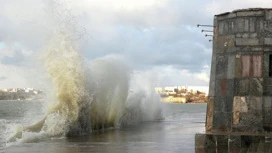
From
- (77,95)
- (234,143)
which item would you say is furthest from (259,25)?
(77,95)

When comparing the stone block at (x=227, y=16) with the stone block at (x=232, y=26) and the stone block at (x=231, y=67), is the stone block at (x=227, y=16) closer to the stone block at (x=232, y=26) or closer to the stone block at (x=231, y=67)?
the stone block at (x=232, y=26)

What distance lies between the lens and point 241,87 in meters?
10.4

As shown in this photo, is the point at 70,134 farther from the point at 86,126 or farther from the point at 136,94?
the point at 136,94

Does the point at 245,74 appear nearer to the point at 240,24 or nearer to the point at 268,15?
the point at 240,24

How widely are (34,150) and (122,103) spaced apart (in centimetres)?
1604

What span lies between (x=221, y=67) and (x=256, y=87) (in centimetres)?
98

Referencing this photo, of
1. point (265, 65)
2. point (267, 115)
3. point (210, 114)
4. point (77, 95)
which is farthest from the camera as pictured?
point (77, 95)

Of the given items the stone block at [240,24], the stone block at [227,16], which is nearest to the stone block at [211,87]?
the stone block at [240,24]

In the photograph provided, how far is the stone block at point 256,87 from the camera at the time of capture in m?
10.3

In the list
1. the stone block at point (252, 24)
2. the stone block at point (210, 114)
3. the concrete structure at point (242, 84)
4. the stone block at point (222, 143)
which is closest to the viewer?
the stone block at point (222, 143)

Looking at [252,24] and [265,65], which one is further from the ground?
[252,24]

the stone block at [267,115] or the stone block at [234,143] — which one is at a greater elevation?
the stone block at [267,115]

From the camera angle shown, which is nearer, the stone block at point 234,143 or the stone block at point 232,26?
the stone block at point 234,143

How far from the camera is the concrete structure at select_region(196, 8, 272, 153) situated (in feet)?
33.2
